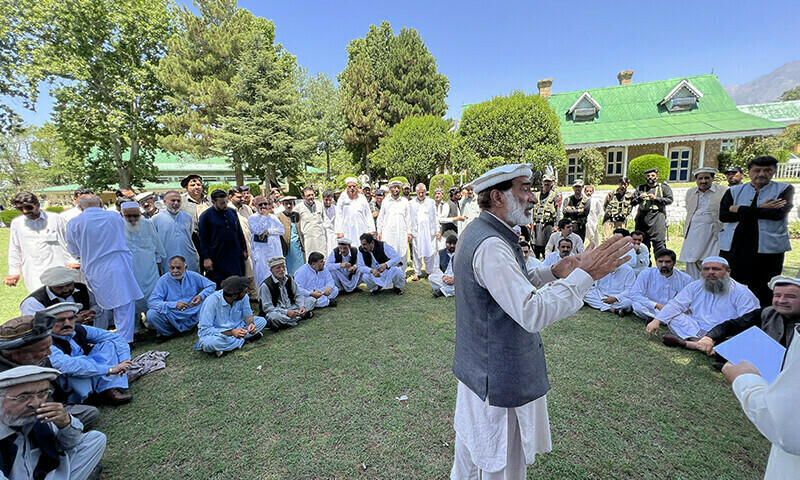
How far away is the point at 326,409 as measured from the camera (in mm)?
2951

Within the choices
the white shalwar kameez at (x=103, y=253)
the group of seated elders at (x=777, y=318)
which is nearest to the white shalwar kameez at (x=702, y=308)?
the group of seated elders at (x=777, y=318)

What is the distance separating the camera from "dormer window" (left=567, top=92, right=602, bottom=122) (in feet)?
67.7

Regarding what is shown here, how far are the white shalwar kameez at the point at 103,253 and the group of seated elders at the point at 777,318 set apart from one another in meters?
5.85

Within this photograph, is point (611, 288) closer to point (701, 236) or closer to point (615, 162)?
point (701, 236)

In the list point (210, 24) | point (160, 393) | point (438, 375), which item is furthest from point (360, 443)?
point (210, 24)

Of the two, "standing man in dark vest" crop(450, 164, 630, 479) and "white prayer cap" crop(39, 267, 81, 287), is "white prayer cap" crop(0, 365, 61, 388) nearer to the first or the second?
"white prayer cap" crop(39, 267, 81, 287)

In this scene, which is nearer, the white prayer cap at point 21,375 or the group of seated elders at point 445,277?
the white prayer cap at point 21,375

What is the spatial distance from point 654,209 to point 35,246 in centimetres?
866

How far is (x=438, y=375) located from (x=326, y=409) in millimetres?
1088

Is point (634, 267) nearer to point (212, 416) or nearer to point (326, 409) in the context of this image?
point (326, 409)

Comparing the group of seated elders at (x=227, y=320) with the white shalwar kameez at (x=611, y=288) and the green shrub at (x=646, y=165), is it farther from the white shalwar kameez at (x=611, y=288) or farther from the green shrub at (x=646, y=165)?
the green shrub at (x=646, y=165)

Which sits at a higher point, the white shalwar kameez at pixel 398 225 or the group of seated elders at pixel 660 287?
the white shalwar kameez at pixel 398 225

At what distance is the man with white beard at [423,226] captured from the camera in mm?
7258

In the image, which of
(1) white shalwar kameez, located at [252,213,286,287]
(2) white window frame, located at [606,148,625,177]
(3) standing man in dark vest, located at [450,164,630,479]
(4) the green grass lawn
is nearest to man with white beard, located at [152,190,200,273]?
(1) white shalwar kameez, located at [252,213,286,287]
